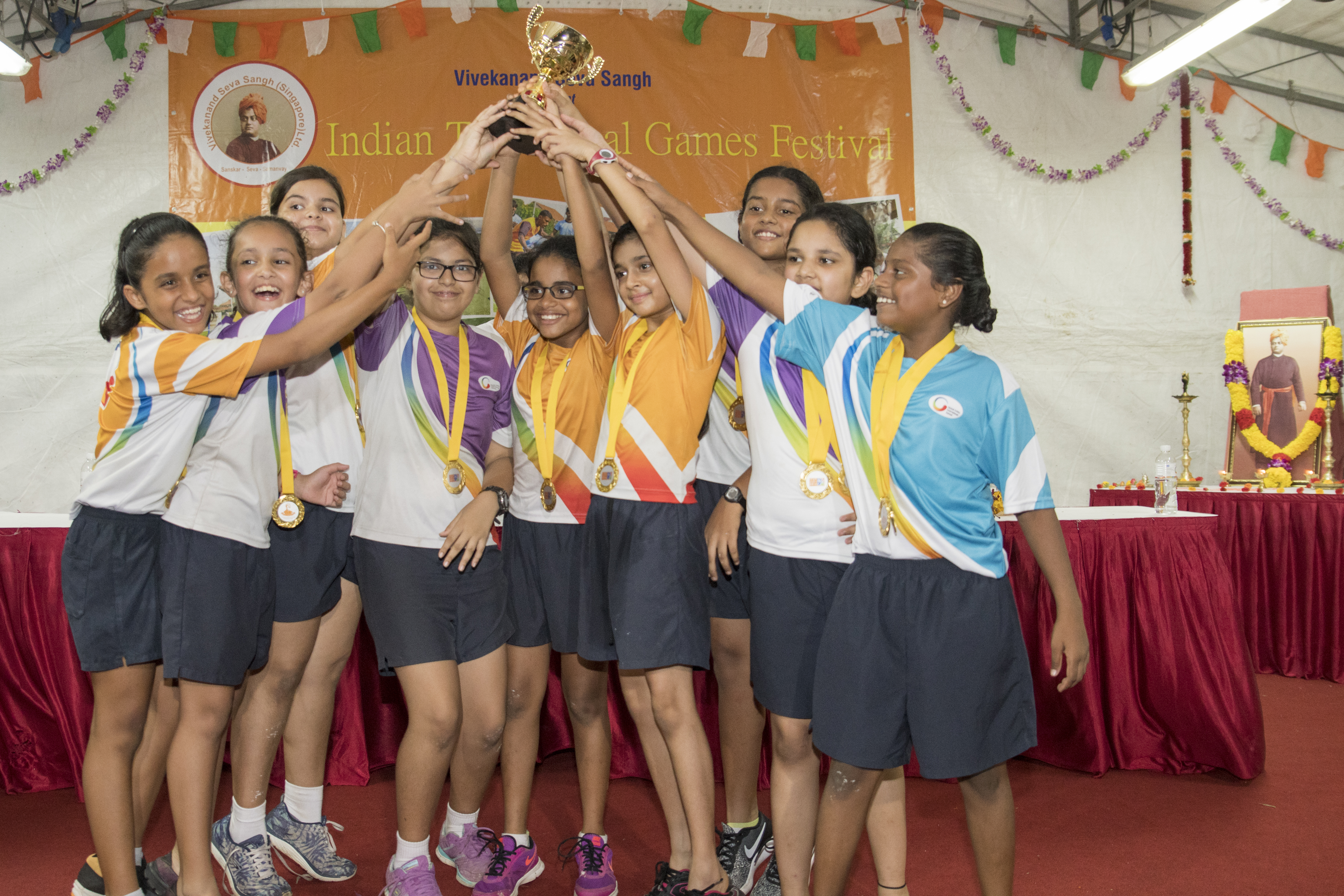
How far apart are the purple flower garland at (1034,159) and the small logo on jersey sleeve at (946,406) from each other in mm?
4823

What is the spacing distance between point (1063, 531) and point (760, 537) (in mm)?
1719

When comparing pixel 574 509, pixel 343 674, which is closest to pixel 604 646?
pixel 574 509

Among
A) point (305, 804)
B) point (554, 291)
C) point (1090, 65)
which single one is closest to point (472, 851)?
point (305, 804)

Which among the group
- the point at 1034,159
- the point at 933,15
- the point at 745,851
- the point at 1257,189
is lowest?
the point at 745,851

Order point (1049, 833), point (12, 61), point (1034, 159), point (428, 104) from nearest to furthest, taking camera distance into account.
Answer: point (1049, 833), point (12, 61), point (428, 104), point (1034, 159)

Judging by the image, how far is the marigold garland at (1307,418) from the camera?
18.0 feet

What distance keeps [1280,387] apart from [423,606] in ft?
18.7

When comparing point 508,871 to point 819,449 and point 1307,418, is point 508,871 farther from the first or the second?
point 1307,418

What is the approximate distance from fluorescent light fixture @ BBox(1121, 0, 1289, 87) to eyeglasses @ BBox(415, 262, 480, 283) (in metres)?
5.14

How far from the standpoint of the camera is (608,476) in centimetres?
224

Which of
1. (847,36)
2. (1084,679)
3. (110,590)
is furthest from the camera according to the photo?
(847,36)

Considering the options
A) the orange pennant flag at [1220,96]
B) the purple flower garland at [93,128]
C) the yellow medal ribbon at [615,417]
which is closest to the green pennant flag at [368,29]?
the purple flower garland at [93,128]

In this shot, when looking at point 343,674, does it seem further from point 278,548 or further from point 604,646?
point 604,646

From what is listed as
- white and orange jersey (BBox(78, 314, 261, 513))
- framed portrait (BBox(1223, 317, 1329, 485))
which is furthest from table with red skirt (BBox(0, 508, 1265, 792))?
framed portrait (BBox(1223, 317, 1329, 485))
